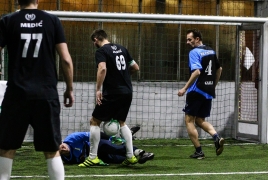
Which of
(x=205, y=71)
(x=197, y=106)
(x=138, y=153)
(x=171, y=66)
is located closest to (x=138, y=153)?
(x=138, y=153)

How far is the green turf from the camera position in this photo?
8.02 metres

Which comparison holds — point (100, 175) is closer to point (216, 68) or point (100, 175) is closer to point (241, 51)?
point (216, 68)

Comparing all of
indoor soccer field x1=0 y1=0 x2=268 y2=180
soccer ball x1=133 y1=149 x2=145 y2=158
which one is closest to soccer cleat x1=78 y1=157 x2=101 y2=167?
soccer ball x1=133 y1=149 x2=145 y2=158

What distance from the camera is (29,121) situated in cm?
555

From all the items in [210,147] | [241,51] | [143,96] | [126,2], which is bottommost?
[210,147]

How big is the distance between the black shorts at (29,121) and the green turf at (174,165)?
Result: 234 cm

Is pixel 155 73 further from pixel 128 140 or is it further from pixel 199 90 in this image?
pixel 128 140

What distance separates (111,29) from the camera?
1299 cm

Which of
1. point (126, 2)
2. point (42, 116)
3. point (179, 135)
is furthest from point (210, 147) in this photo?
point (42, 116)

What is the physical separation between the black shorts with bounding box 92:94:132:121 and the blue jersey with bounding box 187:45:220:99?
143 centimetres

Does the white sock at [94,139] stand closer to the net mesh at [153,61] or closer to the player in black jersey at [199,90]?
the player in black jersey at [199,90]

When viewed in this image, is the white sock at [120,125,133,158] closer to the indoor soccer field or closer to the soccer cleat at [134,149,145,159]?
the soccer cleat at [134,149,145,159]

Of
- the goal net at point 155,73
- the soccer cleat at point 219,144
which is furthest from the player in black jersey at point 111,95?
the goal net at point 155,73

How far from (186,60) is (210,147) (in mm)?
2356
